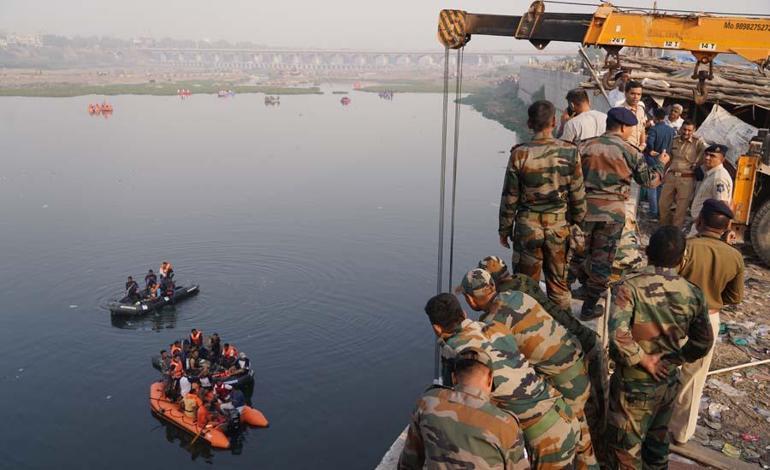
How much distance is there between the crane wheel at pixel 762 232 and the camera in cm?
1023

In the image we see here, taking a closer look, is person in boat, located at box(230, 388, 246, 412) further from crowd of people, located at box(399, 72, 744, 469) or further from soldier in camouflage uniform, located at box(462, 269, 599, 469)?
soldier in camouflage uniform, located at box(462, 269, 599, 469)

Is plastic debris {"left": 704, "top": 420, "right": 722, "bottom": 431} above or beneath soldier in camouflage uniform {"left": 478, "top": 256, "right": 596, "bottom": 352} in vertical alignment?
beneath

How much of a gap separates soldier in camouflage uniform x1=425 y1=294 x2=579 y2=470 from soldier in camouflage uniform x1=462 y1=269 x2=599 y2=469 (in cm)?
18

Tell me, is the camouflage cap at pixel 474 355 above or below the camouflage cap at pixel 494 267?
below

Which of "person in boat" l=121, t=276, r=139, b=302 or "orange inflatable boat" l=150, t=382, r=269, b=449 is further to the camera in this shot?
"person in boat" l=121, t=276, r=139, b=302

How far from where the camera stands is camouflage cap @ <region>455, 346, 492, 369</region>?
341 cm

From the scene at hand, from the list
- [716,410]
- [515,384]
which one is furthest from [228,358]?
[515,384]

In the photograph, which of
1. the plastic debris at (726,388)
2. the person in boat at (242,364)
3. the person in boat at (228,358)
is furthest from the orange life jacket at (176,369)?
the plastic debris at (726,388)

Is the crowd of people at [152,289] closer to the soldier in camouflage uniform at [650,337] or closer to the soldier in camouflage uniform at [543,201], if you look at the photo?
the soldier in camouflage uniform at [543,201]

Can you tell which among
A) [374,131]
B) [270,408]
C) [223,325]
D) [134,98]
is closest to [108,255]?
[223,325]

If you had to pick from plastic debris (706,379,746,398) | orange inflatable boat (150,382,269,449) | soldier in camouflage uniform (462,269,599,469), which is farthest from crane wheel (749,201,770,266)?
orange inflatable boat (150,382,269,449)

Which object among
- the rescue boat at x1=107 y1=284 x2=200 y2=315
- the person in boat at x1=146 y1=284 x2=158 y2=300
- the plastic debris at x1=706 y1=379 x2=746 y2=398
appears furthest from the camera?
the person in boat at x1=146 y1=284 x2=158 y2=300

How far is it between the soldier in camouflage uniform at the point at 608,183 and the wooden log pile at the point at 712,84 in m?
7.59

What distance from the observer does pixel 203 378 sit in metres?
17.9
